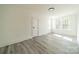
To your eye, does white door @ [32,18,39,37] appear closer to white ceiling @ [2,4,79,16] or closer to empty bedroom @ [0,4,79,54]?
empty bedroom @ [0,4,79,54]

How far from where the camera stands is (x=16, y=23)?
2.04 meters

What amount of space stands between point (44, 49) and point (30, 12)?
2.47 ft

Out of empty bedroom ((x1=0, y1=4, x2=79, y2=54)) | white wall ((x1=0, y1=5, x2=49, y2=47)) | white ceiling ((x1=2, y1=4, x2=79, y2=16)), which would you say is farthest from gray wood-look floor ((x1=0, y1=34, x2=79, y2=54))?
white ceiling ((x1=2, y1=4, x2=79, y2=16))

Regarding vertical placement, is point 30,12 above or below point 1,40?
above

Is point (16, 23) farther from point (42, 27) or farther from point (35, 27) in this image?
point (42, 27)

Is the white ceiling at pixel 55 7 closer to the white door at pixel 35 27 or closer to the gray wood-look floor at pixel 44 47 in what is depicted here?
the white door at pixel 35 27

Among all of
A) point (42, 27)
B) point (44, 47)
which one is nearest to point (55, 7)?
point (42, 27)

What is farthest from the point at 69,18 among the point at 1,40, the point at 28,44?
the point at 1,40

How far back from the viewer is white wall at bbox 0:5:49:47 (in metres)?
2.01

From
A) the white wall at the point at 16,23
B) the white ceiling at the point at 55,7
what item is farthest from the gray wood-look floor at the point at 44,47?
the white ceiling at the point at 55,7

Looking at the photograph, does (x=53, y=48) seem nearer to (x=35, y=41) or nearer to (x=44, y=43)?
(x=44, y=43)

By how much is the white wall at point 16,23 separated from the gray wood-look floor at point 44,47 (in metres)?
0.10

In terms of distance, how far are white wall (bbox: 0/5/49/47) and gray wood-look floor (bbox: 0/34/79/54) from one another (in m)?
0.10
